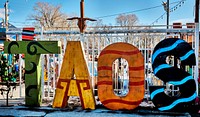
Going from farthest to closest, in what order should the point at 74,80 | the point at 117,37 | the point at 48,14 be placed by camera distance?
the point at 48,14 < the point at 117,37 < the point at 74,80

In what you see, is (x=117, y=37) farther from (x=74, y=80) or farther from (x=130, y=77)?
(x=74, y=80)

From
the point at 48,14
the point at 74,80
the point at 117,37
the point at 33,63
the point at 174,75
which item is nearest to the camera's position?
the point at 174,75

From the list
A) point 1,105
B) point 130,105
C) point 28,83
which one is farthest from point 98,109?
point 1,105

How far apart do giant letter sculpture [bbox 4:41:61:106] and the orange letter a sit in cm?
34

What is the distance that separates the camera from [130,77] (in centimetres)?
496

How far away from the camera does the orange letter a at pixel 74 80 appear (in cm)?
507

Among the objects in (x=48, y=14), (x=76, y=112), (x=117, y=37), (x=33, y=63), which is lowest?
(x=76, y=112)

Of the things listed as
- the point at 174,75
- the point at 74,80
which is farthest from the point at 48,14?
the point at 174,75

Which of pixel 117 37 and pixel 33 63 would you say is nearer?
pixel 33 63

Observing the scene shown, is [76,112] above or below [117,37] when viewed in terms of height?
below

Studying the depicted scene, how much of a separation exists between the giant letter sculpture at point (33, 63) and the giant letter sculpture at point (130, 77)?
1.05 meters

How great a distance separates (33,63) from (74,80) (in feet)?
3.21

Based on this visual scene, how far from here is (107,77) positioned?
16.6ft

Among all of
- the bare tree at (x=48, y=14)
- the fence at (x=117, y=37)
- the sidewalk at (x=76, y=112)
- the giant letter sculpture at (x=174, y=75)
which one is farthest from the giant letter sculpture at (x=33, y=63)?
the bare tree at (x=48, y=14)
